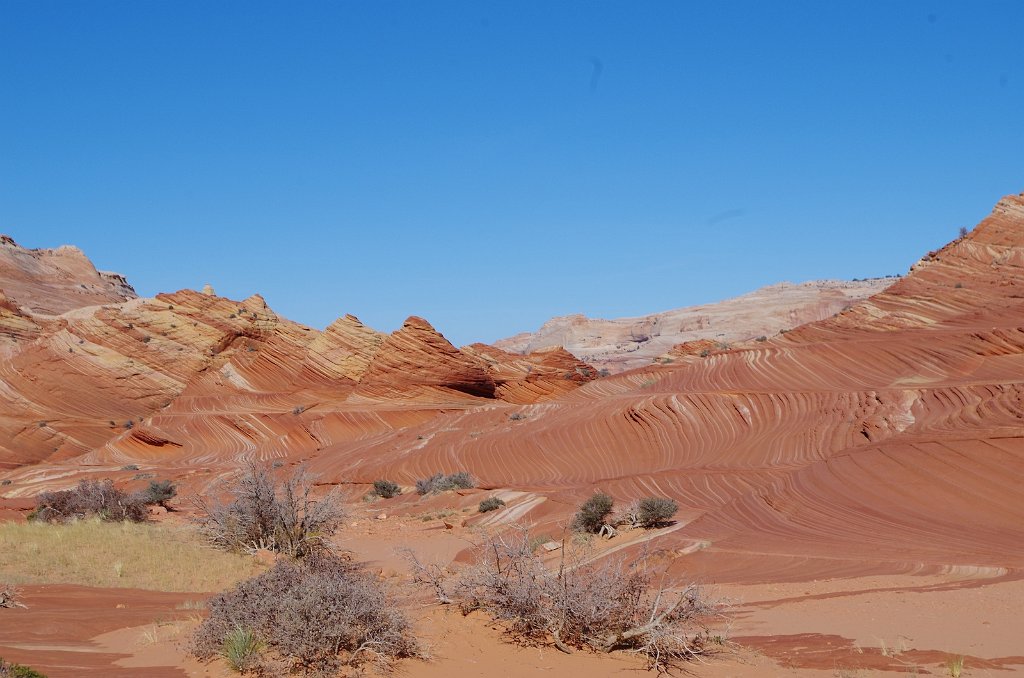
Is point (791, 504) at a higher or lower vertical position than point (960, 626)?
higher

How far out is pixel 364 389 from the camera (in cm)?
4431

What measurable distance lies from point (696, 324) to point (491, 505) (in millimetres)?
93547

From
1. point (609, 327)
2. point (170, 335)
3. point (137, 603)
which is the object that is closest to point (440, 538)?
point (137, 603)

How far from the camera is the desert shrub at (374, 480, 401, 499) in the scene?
27.1 m

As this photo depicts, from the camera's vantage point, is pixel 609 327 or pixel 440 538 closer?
pixel 440 538

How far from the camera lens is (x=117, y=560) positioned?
14422 millimetres

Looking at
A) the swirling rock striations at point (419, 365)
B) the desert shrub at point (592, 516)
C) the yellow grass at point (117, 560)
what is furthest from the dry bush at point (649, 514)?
the swirling rock striations at point (419, 365)

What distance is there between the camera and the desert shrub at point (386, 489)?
89.0ft

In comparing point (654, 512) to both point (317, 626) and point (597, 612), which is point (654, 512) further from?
point (317, 626)

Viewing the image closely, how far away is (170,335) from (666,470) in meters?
35.5

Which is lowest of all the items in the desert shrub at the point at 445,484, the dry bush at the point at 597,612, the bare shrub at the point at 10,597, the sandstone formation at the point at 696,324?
the dry bush at the point at 597,612

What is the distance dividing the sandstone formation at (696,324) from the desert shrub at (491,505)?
219ft

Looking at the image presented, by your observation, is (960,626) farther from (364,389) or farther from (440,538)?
(364,389)

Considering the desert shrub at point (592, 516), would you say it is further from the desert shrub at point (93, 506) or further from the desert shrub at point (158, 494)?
the desert shrub at point (158, 494)
